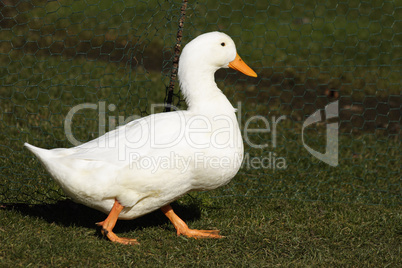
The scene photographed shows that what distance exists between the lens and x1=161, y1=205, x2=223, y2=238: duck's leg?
12.1 feet

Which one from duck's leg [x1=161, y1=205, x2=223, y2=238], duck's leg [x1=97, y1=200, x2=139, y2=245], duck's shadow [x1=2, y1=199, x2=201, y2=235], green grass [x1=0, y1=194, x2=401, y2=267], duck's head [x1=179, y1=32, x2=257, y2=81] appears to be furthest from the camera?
duck's shadow [x1=2, y1=199, x2=201, y2=235]

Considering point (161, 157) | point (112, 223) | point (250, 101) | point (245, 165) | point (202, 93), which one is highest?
point (202, 93)

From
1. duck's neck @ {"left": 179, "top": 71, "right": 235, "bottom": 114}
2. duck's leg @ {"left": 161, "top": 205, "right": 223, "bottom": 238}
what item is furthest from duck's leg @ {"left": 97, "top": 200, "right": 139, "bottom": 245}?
duck's neck @ {"left": 179, "top": 71, "right": 235, "bottom": 114}

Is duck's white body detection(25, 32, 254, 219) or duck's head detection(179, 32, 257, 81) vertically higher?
duck's head detection(179, 32, 257, 81)

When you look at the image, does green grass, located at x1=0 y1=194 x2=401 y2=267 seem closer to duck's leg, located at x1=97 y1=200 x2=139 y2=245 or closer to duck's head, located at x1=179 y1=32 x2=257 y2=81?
duck's leg, located at x1=97 y1=200 x2=139 y2=245

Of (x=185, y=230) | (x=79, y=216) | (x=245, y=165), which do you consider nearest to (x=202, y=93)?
(x=185, y=230)

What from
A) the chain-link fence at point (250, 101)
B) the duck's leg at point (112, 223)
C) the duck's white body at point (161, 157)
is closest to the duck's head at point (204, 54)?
the duck's white body at point (161, 157)

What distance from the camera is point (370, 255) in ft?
11.5

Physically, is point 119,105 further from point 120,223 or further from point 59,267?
point 59,267

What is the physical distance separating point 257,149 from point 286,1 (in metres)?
4.48

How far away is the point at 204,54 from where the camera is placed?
141 inches

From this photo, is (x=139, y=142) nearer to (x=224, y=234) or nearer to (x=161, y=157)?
(x=161, y=157)

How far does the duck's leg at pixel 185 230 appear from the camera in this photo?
370 cm

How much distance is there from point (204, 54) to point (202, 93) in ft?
0.91
